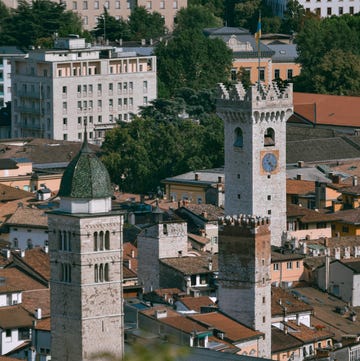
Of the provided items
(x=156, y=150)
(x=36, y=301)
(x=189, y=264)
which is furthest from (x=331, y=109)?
(x=36, y=301)

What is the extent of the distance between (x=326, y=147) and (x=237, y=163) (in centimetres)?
3039

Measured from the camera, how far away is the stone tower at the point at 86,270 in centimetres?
7119

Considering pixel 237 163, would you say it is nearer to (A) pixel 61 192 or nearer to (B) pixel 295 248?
(B) pixel 295 248

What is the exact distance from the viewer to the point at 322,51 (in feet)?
578

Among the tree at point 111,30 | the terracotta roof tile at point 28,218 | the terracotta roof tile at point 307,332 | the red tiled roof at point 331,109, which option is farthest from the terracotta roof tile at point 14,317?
the tree at point 111,30

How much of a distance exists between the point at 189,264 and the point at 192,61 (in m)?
81.1

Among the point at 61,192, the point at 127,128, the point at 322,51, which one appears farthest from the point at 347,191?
the point at 322,51

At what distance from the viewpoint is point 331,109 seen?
502 ft

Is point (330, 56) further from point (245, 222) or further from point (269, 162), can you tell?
point (245, 222)

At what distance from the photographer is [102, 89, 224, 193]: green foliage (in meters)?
134

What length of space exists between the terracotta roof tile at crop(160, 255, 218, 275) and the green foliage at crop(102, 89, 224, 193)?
37712 mm

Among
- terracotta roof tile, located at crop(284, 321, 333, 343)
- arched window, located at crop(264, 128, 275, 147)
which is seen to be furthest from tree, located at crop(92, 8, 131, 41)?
terracotta roof tile, located at crop(284, 321, 333, 343)

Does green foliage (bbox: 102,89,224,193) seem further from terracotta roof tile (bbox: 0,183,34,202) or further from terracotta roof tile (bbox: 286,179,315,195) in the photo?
terracotta roof tile (bbox: 0,183,34,202)

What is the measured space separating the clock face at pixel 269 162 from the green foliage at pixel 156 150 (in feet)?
79.9
